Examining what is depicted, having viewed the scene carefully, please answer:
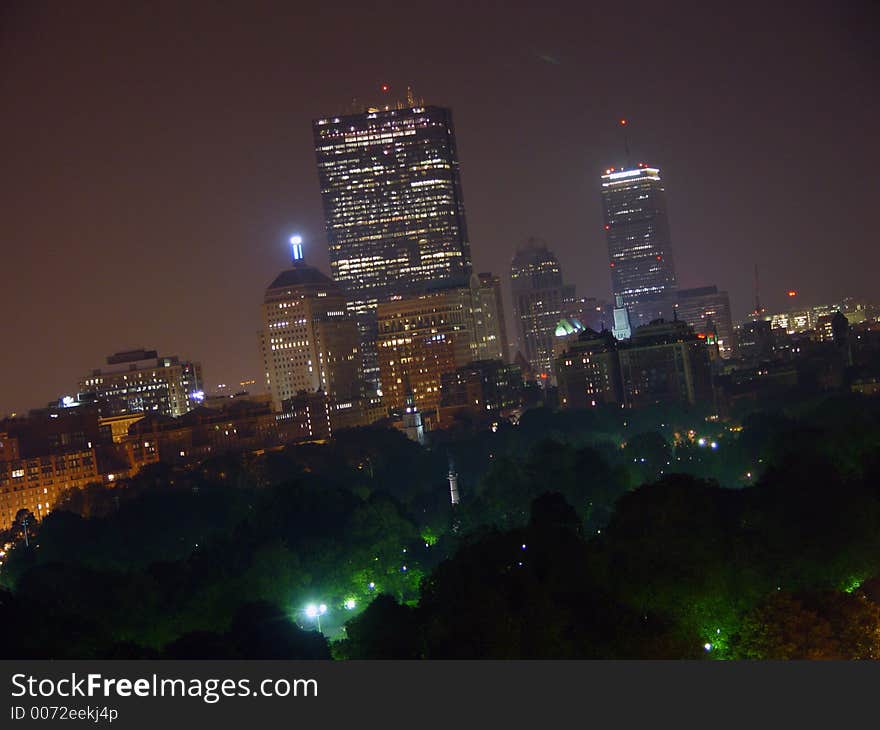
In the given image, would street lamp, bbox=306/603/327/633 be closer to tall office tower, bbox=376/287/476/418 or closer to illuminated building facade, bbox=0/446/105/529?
illuminated building facade, bbox=0/446/105/529

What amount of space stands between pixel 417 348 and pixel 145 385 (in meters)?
36.2

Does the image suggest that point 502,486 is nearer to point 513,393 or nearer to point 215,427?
point 215,427

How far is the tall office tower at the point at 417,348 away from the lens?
17400cm

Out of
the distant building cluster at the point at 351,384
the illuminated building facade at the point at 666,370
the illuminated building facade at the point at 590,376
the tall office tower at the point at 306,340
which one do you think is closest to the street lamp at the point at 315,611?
the distant building cluster at the point at 351,384

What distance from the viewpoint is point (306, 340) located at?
18162 cm

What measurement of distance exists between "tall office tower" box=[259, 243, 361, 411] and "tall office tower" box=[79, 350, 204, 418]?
1197 cm

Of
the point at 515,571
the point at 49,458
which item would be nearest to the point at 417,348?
the point at 49,458

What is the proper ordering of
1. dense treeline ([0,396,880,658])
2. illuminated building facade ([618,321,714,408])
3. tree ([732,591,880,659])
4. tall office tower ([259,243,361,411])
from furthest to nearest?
1. tall office tower ([259,243,361,411])
2. illuminated building facade ([618,321,714,408])
3. dense treeline ([0,396,880,658])
4. tree ([732,591,880,659])

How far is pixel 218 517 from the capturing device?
277 feet

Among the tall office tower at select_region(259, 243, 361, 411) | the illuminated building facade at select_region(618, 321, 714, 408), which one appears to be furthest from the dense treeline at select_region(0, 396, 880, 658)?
the tall office tower at select_region(259, 243, 361, 411)

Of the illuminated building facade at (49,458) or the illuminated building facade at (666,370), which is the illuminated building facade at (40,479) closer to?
the illuminated building facade at (49,458)

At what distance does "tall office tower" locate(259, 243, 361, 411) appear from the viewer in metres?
181

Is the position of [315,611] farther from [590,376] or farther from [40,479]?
[590,376]

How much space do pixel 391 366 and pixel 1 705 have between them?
146610 millimetres
